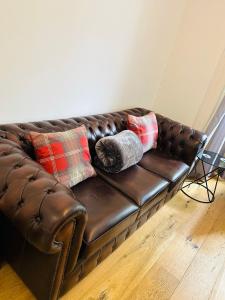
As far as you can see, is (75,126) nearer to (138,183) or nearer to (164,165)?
(138,183)

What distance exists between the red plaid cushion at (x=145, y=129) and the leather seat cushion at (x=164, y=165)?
0.35ft

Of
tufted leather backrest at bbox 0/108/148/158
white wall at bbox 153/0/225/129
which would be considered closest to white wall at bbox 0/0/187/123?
tufted leather backrest at bbox 0/108/148/158

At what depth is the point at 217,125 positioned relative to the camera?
2.84 m

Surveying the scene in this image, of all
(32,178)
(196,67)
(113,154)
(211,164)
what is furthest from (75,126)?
(196,67)

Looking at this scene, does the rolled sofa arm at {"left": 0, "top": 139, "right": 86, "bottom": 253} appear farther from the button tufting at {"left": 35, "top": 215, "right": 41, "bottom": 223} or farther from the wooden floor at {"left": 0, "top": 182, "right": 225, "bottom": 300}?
the wooden floor at {"left": 0, "top": 182, "right": 225, "bottom": 300}

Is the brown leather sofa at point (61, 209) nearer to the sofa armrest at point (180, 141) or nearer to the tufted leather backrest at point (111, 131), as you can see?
the tufted leather backrest at point (111, 131)

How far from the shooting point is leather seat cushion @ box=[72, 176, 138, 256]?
1235 millimetres

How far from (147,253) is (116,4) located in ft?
6.49

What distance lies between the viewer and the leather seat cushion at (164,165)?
2.08 meters

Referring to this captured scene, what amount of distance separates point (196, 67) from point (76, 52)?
5.72 feet

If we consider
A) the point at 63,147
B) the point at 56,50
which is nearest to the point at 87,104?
the point at 56,50

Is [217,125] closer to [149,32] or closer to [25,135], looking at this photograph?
[149,32]

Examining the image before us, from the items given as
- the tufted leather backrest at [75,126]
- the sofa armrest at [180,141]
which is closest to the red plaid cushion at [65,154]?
the tufted leather backrest at [75,126]

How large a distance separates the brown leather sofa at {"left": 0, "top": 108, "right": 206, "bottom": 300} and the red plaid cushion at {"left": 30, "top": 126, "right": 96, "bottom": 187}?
0.08 m
